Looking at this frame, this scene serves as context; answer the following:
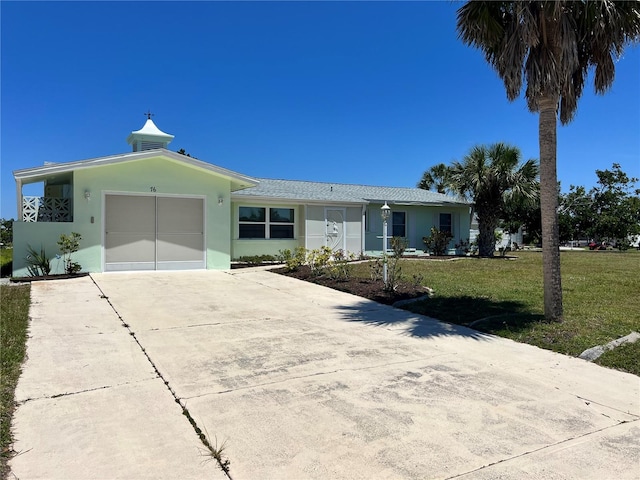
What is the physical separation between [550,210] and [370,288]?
15.2 feet

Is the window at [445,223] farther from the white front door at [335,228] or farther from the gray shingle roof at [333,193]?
the white front door at [335,228]

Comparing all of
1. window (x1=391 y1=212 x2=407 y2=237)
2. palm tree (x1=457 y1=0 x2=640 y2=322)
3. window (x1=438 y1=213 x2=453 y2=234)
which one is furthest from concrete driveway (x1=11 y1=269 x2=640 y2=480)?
window (x1=438 y1=213 x2=453 y2=234)

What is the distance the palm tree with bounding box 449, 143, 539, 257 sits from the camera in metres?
19.8

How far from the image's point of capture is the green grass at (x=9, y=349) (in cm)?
315

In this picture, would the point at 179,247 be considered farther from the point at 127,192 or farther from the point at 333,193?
the point at 333,193

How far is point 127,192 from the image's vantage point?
13039 millimetres

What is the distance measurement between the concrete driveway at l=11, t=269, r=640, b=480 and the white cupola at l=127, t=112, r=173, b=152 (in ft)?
37.1

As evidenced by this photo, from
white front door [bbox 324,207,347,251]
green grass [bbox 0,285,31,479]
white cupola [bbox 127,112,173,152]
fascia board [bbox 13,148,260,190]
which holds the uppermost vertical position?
white cupola [bbox 127,112,173,152]

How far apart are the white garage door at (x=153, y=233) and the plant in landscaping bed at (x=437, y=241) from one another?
39.9 feet

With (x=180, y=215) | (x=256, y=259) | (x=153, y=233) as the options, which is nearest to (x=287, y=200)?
(x=256, y=259)

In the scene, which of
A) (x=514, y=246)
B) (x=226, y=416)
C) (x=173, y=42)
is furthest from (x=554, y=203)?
(x=514, y=246)

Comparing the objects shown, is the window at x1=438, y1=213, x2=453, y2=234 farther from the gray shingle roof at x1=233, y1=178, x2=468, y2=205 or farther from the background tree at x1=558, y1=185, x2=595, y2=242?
the background tree at x1=558, y1=185, x2=595, y2=242

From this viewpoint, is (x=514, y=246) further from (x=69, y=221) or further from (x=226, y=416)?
(x=226, y=416)

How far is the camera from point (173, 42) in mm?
13453
